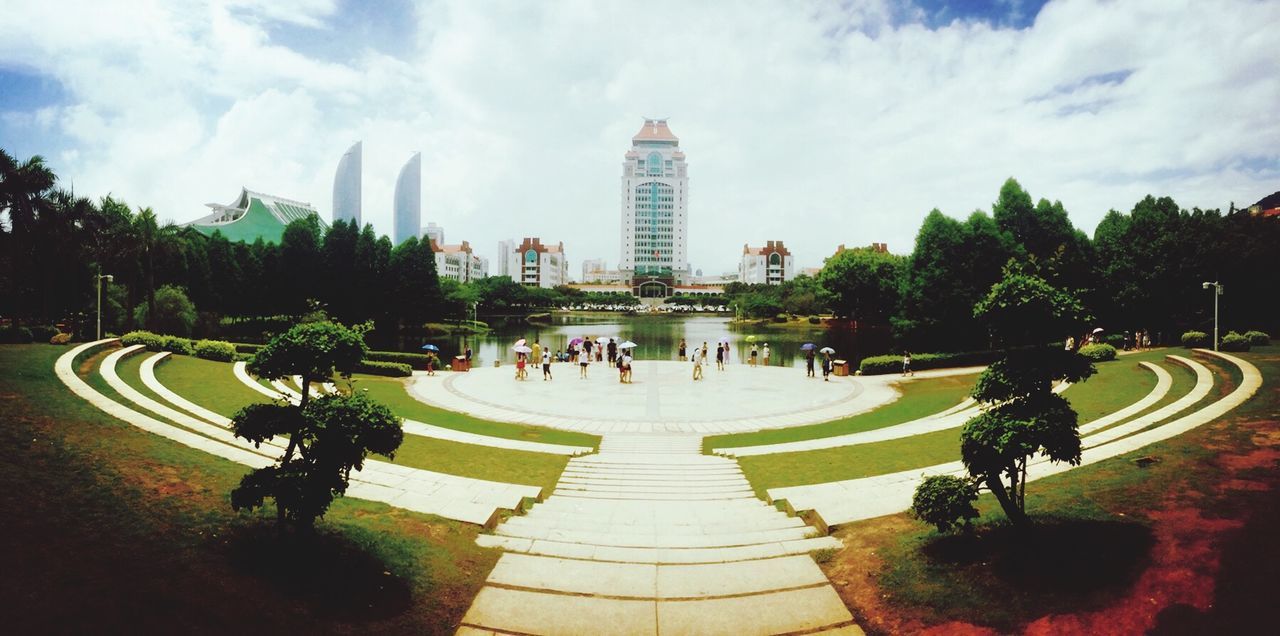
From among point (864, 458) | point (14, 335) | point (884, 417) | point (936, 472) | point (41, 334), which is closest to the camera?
point (936, 472)

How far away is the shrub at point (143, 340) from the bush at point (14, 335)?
9.24ft

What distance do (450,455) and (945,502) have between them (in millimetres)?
10772

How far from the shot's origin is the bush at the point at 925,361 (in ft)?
106

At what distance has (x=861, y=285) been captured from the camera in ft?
245

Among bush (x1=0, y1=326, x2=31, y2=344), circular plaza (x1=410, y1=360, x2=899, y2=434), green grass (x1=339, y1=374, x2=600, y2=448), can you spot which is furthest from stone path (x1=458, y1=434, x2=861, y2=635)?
bush (x1=0, y1=326, x2=31, y2=344)

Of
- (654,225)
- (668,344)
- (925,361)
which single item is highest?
(654,225)

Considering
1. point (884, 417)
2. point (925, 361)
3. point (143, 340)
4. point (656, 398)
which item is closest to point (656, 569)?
point (884, 417)

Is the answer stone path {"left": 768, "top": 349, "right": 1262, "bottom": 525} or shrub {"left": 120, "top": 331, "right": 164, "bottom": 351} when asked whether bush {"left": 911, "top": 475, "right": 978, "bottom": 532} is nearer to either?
stone path {"left": 768, "top": 349, "right": 1262, "bottom": 525}

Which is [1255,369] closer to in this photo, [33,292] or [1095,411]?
[1095,411]

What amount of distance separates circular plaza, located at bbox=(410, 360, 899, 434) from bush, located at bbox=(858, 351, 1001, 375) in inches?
61.9

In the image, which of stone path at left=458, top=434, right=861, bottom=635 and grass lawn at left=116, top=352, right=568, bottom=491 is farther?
grass lawn at left=116, top=352, right=568, bottom=491

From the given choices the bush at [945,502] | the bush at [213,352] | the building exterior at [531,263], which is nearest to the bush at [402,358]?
the bush at [213,352]

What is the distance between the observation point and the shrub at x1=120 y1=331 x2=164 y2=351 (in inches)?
987

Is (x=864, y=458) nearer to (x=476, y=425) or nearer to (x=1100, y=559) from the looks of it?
(x=1100, y=559)
